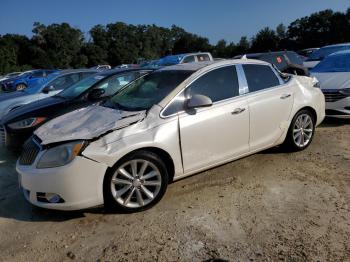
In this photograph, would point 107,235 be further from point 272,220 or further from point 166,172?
point 272,220

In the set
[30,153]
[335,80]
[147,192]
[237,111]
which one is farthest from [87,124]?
[335,80]

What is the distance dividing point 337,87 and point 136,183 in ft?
16.9

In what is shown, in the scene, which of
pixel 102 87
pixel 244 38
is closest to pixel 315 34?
pixel 244 38

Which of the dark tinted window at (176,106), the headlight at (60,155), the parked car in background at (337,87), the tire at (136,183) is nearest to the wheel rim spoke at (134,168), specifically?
the tire at (136,183)

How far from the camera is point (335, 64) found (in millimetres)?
8609

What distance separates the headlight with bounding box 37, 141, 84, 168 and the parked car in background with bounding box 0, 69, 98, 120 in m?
4.76

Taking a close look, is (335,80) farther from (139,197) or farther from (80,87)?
(139,197)

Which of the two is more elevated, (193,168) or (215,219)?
(193,168)

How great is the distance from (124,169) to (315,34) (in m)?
65.9

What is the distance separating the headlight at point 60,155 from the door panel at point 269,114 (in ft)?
7.53

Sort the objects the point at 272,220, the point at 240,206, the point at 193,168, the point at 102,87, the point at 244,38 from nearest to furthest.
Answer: the point at 272,220, the point at 240,206, the point at 193,168, the point at 102,87, the point at 244,38

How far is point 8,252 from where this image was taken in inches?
135

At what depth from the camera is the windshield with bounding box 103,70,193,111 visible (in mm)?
4438

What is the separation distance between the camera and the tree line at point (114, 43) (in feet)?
198
